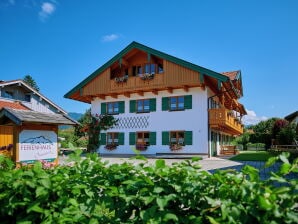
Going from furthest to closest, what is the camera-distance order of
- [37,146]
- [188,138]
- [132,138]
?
[132,138]
[188,138]
[37,146]

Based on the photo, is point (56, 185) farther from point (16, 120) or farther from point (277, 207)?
point (16, 120)

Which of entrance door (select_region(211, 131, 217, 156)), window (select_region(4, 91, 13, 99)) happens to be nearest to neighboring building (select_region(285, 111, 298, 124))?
entrance door (select_region(211, 131, 217, 156))

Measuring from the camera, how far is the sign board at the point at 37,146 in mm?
7503

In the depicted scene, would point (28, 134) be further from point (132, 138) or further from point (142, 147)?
point (132, 138)

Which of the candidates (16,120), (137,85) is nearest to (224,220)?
(16,120)

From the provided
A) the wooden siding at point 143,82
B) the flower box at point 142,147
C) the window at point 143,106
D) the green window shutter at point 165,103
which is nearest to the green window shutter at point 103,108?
the wooden siding at point 143,82

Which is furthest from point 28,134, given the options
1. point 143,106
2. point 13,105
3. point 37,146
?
point 13,105

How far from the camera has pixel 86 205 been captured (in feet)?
6.65

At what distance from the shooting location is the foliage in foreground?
1.57 metres

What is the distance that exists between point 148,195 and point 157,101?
21351 mm

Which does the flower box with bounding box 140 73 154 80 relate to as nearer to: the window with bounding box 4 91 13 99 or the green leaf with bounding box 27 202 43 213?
the window with bounding box 4 91 13 99

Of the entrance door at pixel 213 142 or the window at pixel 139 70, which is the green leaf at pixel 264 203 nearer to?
the entrance door at pixel 213 142

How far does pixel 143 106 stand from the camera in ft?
78.2

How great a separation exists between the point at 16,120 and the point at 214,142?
18947 millimetres
